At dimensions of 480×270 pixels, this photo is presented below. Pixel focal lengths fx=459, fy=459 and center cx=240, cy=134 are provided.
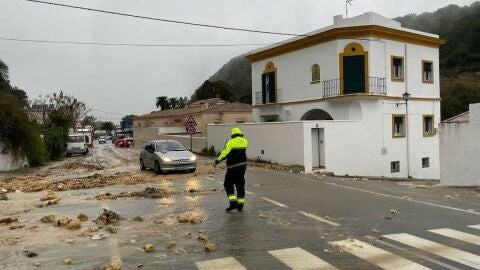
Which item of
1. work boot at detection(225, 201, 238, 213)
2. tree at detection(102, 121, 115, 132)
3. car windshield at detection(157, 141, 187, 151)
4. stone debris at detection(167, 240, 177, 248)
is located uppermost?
tree at detection(102, 121, 115, 132)

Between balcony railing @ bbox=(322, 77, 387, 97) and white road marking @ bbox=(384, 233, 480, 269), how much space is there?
756 inches

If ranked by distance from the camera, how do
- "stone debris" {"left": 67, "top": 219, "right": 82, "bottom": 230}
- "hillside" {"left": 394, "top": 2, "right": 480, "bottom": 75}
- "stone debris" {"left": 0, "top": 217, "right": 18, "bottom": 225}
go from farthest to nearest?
"hillside" {"left": 394, "top": 2, "right": 480, "bottom": 75} → "stone debris" {"left": 0, "top": 217, "right": 18, "bottom": 225} → "stone debris" {"left": 67, "top": 219, "right": 82, "bottom": 230}

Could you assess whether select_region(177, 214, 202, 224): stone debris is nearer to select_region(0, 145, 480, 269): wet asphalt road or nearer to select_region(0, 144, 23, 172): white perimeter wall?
select_region(0, 145, 480, 269): wet asphalt road

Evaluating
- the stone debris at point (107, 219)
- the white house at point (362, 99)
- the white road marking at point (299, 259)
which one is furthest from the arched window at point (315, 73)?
the white road marking at point (299, 259)

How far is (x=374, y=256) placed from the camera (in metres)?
6.64

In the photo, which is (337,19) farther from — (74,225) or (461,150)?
(74,225)

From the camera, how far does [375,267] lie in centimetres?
614

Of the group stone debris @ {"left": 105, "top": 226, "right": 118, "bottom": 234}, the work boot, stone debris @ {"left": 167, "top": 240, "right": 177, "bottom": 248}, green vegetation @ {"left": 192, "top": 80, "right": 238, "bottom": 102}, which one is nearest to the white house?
the work boot

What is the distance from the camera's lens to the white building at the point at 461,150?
15.7m

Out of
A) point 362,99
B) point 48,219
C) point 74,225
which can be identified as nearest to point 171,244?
point 74,225

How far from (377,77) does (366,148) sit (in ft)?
13.6

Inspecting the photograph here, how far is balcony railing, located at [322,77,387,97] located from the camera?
26141 millimetres

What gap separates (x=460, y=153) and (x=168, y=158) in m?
11.4

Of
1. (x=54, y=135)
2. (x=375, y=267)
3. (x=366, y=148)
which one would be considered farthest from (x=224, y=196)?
(x=54, y=135)
